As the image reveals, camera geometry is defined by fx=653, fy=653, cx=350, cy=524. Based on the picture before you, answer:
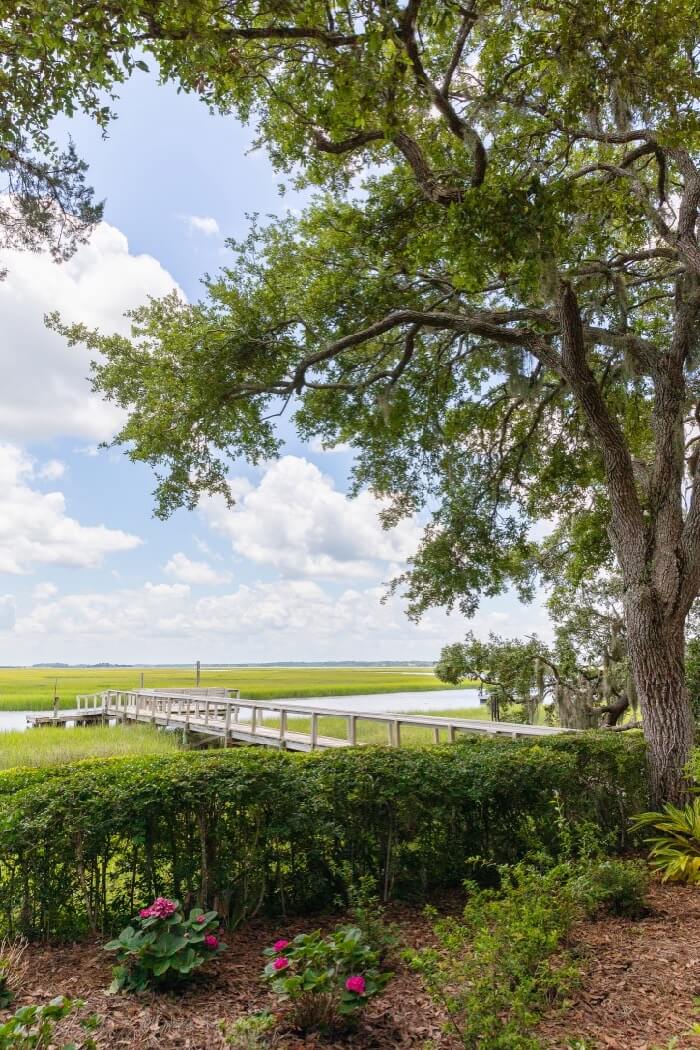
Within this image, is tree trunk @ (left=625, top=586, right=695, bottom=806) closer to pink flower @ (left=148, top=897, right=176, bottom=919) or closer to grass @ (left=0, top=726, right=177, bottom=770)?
pink flower @ (left=148, top=897, right=176, bottom=919)

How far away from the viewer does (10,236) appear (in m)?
5.72

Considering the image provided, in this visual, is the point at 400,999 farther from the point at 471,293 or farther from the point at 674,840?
the point at 471,293

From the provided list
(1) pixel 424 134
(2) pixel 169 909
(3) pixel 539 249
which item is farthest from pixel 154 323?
(2) pixel 169 909

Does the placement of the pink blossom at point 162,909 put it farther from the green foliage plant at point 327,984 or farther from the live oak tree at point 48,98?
the live oak tree at point 48,98

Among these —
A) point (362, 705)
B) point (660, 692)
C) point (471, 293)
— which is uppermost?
point (471, 293)

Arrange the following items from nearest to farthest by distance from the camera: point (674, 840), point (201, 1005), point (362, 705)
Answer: point (201, 1005), point (674, 840), point (362, 705)

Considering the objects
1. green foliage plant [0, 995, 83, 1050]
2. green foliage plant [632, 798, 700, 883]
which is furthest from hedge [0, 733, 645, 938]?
green foliage plant [0, 995, 83, 1050]

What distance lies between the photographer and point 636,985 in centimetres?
346

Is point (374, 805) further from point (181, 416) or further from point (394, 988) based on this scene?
point (181, 416)

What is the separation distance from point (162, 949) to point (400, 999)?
1.23 meters

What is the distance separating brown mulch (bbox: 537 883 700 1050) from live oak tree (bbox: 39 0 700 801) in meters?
2.46

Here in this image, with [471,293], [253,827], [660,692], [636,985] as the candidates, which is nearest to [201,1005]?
[253,827]

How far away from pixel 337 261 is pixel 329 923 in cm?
705

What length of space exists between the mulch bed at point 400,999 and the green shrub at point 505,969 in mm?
148
